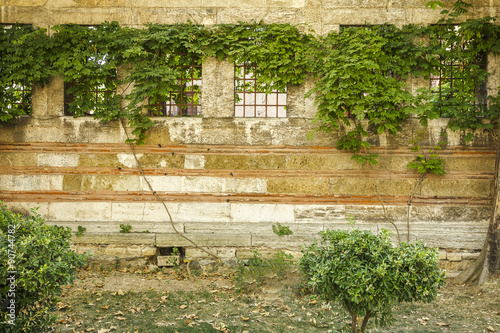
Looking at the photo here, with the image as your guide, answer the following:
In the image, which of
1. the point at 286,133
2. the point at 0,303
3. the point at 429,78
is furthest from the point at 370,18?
the point at 0,303

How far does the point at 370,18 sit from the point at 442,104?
193cm

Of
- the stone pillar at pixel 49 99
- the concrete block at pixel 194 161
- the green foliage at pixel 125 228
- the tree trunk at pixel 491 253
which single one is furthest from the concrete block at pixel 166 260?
the tree trunk at pixel 491 253

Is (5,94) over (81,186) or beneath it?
over

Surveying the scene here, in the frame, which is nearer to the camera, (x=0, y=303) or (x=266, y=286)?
(x=0, y=303)

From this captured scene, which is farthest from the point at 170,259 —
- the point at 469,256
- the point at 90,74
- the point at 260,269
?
the point at 469,256

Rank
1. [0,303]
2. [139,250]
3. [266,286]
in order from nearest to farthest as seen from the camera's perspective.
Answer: [0,303] < [266,286] < [139,250]

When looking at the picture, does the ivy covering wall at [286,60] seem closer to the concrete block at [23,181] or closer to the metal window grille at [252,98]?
the metal window grille at [252,98]

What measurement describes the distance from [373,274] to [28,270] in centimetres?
291

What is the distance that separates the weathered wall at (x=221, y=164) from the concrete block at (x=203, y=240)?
12 cm

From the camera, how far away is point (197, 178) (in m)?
6.00

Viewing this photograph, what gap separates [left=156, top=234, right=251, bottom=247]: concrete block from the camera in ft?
18.8

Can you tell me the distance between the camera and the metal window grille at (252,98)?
6.14 metres

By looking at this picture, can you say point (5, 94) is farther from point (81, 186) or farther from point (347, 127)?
point (347, 127)

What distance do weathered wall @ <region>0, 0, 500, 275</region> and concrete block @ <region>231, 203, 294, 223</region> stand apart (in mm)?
18
